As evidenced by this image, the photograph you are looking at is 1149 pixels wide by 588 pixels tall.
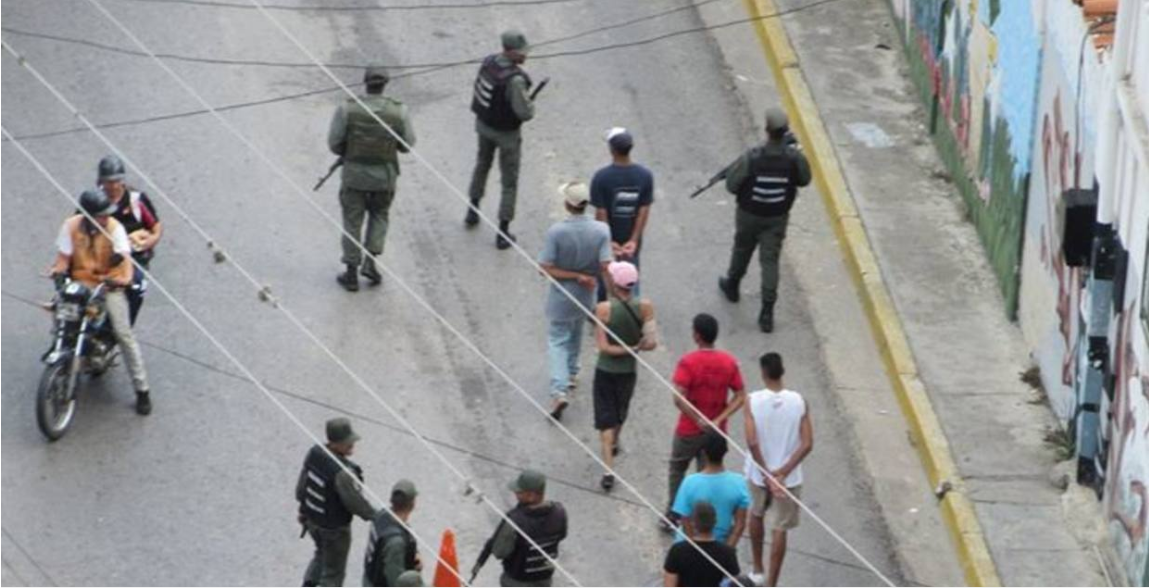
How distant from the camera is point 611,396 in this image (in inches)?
898

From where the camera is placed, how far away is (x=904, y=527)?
22.9 meters

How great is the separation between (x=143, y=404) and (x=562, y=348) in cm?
272

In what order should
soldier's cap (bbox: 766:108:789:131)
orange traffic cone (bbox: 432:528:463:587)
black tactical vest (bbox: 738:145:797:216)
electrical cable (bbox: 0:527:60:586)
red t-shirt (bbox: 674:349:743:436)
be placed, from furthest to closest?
black tactical vest (bbox: 738:145:797:216)
soldier's cap (bbox: 766:108:789:131)
red t-shirt (bbox: 674:349:743:436)
electrical cable (bbox: 0:527:60:586)
orange traffic cone (bbox: 432:528:463:587)

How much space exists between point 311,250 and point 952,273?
14.8 ft

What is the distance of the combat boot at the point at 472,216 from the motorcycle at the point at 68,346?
3.53 metres

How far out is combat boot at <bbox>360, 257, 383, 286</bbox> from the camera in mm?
25172

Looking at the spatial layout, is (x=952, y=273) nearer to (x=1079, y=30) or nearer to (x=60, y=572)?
(x=1079, y=30)

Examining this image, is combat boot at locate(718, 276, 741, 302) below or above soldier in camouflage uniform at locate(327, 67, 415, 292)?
below

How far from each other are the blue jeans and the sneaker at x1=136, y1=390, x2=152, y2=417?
2.61m

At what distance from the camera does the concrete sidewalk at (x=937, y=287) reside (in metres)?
22.7

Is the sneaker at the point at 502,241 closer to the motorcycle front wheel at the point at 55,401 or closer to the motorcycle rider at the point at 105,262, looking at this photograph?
the motorcycle rider at the point at 105,262

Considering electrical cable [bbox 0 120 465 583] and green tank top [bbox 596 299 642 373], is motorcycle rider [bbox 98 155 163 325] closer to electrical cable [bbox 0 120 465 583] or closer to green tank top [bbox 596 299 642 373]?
electrical cable [bbox 0 120 465 583]

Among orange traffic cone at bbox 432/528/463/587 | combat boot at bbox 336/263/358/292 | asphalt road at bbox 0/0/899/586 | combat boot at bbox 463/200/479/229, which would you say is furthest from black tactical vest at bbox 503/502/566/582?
combat boot at bbox 463/200/479/229

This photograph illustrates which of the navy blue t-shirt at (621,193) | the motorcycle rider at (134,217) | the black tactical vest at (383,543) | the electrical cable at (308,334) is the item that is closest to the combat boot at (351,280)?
the electrical cable at (308,334)
